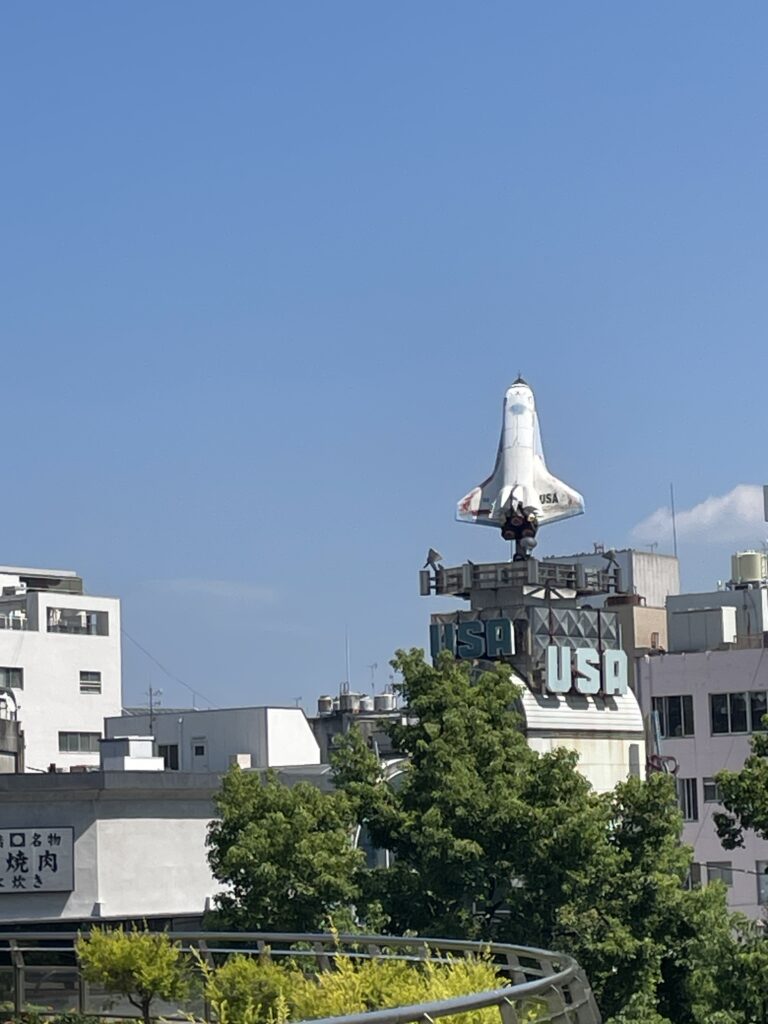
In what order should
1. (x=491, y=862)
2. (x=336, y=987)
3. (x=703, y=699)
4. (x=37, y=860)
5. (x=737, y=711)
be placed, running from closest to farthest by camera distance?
1. (x=336, y=987)
2. (x=491, y=862)
3. (x=37, y=860)
4. (x=737, y=711)
5. (x=703, y=699)

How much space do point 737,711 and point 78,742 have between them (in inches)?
1467

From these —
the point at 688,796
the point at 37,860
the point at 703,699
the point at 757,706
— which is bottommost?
the point at 37,860

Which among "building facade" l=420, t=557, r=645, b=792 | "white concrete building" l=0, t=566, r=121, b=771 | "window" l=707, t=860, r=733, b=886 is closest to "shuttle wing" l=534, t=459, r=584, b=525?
"building facade" l=420, t=557, r=645, b=792

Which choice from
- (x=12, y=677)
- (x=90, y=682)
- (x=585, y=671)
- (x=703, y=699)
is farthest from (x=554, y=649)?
(x=90, y=682)

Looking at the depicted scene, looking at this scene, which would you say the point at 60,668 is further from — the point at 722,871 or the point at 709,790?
the point at 722,871

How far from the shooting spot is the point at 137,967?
22.9 m

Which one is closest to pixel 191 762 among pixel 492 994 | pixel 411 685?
pixel 411 685

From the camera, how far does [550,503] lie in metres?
79.4

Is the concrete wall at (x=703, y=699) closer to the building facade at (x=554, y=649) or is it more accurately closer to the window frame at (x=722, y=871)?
the window frame at (x=722, y=871)

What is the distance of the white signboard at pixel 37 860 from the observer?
155 feet

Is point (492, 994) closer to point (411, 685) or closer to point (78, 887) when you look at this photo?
point (411, 685)

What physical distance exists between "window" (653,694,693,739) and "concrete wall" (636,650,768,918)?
20cm

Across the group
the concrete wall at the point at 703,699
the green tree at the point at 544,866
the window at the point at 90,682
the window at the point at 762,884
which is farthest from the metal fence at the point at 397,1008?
the window at the point at 90,682

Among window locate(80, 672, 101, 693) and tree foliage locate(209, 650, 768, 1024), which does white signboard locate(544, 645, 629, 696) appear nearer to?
tree foliage locate(209, 650, 768, 1024)
